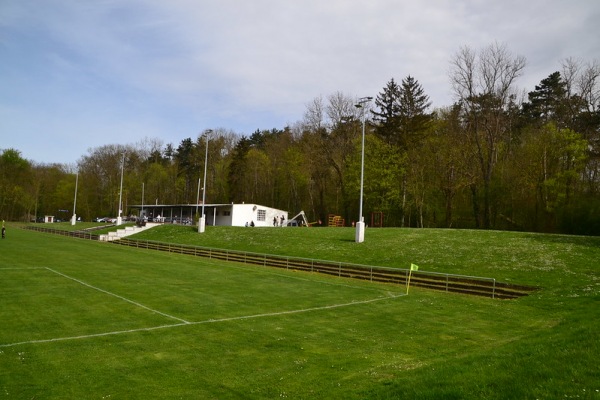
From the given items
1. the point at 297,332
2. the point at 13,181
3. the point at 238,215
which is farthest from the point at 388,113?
the point at 13,181

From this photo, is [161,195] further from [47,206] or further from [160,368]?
[160,368]

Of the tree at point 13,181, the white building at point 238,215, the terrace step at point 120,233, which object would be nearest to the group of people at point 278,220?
the white building at point 238,215

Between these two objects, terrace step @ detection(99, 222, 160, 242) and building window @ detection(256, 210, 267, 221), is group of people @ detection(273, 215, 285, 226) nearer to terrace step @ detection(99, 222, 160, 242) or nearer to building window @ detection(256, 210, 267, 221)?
building window @ detection(256, 210, 267, 221)

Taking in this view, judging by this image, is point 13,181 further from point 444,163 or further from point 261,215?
point 444,163

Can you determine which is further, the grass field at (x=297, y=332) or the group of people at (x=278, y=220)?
the group of people at (x=278, y=220)

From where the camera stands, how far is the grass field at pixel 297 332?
8.20m

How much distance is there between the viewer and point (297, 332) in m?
13.3

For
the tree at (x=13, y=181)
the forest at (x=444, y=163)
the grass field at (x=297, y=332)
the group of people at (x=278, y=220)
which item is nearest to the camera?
the grass field at (x=297, y=332)

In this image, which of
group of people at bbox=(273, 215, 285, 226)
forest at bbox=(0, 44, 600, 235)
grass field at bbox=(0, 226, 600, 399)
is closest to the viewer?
grass field at bbox=(0, 226, 600, 399)

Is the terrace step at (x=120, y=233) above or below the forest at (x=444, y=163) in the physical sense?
below

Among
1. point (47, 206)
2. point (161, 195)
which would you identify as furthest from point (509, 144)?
point (47, 206)

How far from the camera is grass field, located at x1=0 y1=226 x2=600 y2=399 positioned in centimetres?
820

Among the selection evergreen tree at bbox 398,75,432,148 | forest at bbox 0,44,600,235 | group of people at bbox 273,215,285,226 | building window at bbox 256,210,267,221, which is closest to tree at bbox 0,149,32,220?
forest at bbox 0,44,600,235

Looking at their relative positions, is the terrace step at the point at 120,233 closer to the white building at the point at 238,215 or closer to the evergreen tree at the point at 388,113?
the white building at the point at 238,215
